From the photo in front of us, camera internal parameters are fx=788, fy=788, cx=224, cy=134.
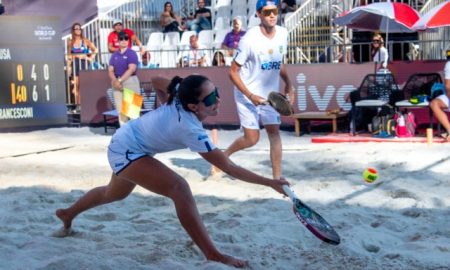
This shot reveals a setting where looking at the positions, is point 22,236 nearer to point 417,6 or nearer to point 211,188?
point 211,188

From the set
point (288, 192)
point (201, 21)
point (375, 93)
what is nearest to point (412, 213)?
point (288, 192)

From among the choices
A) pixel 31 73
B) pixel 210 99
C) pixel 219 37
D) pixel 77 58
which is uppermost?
pixel 219 37

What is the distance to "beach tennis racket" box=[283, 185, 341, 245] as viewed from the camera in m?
4.67

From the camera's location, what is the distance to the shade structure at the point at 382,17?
1455 centimetres

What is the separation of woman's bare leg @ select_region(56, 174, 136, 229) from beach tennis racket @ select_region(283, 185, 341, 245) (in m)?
1.27

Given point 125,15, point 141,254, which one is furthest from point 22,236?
point 125,15

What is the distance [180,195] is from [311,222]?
2.79ft

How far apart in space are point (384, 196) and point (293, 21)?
11744mm

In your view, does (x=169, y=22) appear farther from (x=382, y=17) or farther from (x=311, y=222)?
(x=311, y=222)

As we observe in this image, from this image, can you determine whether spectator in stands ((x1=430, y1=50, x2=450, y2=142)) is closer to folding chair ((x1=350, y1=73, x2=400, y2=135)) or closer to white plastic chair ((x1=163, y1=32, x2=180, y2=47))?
folding chair ((x1=350, y1=73, x2=400, y2=135))

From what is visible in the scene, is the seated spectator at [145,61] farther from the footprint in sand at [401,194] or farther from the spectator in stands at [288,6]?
the footprint in sand at [401,194]

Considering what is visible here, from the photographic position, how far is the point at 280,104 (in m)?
7.27

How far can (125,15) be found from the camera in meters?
21.6

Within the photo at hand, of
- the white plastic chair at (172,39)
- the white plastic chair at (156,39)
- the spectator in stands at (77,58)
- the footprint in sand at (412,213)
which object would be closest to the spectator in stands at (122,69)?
Answer: the spectator in stands at (77,58)
